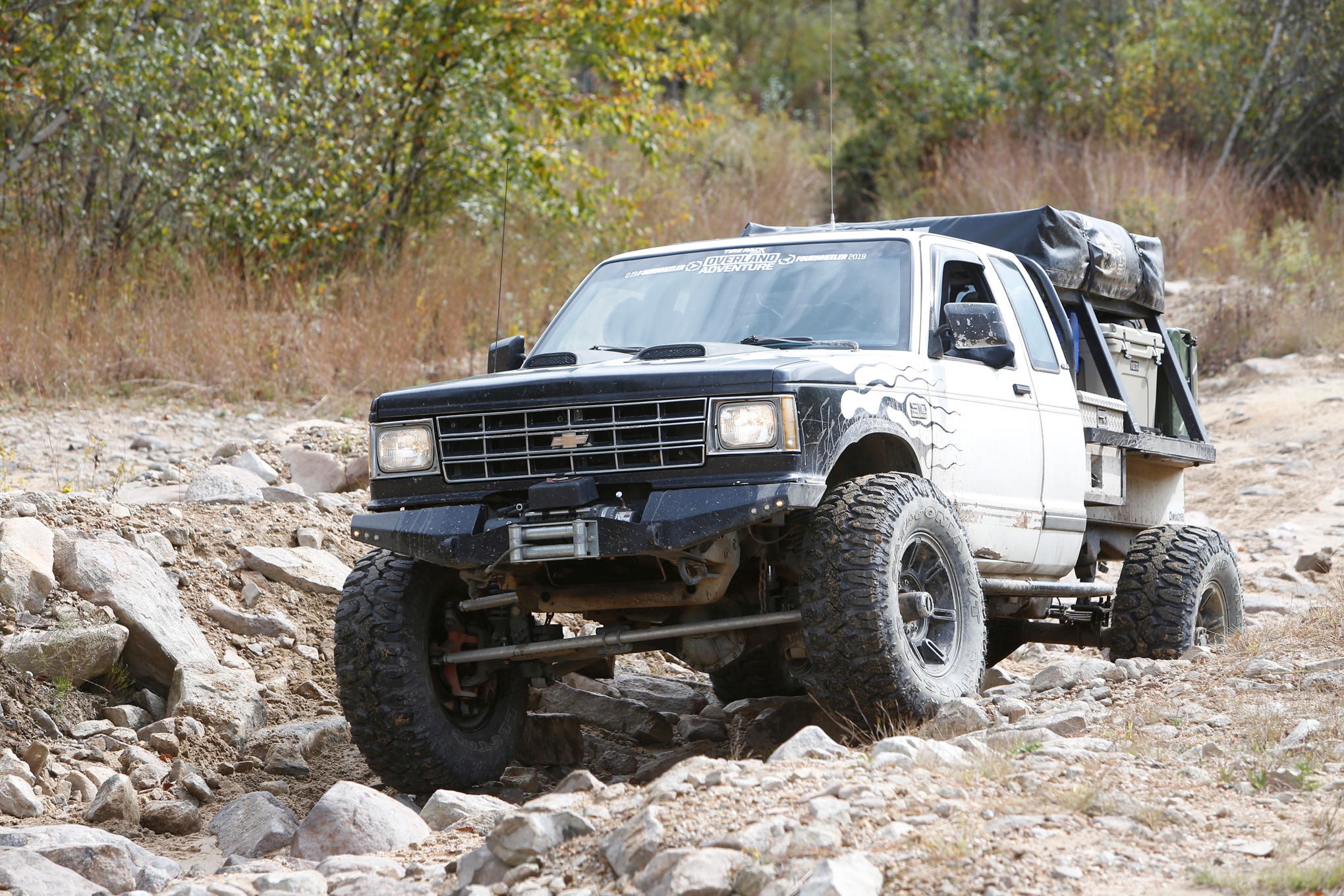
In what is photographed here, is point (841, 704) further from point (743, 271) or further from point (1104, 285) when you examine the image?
point (1104, 285)

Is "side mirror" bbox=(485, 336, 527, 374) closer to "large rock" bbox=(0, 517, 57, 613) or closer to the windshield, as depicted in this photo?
the windshield

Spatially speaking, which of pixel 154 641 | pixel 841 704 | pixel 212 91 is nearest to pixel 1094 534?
pixel 841 704

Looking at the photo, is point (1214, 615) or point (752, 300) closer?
point (752, 300)

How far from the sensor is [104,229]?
45.0 ft

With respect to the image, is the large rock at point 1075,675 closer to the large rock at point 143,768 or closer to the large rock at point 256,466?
the large rock at point 143,768

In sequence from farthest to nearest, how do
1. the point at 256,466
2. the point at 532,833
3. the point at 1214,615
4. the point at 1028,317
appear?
the point at 256,466 → the point at 1214,615 → the point at 1028,317 → the point at 532,833

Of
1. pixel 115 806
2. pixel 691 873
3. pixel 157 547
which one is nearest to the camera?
pixel 691 873

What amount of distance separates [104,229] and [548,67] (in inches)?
183

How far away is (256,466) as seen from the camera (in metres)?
9.28

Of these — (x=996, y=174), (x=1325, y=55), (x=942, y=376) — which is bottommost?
(x=942, y=376)

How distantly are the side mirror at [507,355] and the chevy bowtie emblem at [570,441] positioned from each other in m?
1.45

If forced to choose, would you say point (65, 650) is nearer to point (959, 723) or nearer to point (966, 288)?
point (959, 723)

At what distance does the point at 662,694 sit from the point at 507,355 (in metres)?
2.25

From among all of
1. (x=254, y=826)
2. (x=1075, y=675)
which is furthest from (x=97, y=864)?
(x=1075, y=675)
